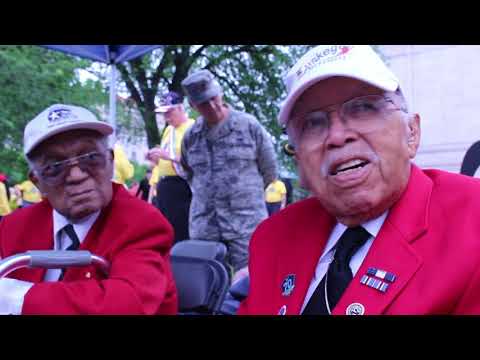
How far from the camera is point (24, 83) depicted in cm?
1188

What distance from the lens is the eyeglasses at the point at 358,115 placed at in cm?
159

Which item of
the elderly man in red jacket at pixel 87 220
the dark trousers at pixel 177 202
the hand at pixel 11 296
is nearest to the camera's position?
the hand at pixel 11 296

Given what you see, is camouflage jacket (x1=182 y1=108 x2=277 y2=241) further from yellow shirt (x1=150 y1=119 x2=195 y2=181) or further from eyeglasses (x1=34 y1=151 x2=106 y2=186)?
eyeglasses (x1=34 y1=151 x2=106 y2=186)

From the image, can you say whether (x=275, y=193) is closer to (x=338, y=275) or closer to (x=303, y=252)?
(x=303, y=252)

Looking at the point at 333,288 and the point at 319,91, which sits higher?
the point at 319,91

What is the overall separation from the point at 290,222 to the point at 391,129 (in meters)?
0.48

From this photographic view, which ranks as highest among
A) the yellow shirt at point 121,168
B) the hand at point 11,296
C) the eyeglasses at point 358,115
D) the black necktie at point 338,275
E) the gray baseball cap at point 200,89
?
the gray baseball cap at point 200,89

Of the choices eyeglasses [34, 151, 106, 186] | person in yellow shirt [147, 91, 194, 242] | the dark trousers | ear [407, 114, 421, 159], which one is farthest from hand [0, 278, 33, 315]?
the dark trousers

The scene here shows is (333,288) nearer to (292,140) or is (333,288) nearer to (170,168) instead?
(292,140)

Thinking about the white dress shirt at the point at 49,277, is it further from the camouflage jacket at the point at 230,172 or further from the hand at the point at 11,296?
the camouflage jacket at the point at 230,172

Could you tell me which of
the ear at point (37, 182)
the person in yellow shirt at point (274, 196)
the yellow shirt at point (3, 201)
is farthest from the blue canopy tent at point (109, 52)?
the person in yellow shirt at point (274, 196)

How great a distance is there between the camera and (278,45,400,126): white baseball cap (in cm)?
157
